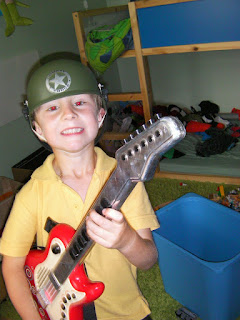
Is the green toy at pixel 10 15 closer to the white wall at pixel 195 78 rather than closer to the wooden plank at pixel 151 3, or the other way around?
the wooden plank at pixel 151 3

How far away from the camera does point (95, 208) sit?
2.48ft

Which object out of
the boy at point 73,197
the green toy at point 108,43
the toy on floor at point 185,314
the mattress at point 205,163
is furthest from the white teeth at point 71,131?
the mattress at point 205,163

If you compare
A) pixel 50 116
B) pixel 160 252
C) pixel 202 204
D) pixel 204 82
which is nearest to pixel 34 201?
pixel 50 116

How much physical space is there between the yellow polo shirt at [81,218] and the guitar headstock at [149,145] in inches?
9.7

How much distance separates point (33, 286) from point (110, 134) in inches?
61.4

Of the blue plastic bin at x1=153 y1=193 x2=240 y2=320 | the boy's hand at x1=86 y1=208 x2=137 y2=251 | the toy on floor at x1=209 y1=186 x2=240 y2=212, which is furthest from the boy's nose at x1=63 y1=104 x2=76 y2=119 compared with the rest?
the toy on floor at x1=209 y1=186 x2=240 y2=212

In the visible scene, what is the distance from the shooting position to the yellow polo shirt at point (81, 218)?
0.89 meters

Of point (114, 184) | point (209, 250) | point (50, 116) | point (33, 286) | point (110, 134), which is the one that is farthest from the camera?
point (110, 134)

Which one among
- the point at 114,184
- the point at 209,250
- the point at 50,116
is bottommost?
the point at 209,250

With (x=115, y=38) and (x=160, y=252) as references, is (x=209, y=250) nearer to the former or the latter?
(x=160, y=252)

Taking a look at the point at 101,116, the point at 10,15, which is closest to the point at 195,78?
the point at 10,15

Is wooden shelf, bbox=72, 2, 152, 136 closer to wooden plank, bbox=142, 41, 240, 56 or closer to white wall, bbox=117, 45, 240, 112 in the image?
wooden plank, bbox=142, 41, 240, 56

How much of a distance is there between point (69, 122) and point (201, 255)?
1.09 meters

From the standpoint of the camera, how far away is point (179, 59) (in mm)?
3129
